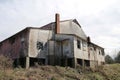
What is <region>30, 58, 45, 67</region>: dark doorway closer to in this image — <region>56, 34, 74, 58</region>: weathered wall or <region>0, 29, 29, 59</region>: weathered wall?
<region>0, 29, 29, 59</region>: weathered wall

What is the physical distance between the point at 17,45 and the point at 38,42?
15.2 feet

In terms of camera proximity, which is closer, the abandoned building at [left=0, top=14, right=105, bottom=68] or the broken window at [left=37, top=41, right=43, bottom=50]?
the abandoned building at [left=0, top=14, right=105, bottom=68]

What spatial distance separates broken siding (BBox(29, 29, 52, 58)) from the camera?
3488 centimetres

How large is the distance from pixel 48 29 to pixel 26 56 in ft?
23.2

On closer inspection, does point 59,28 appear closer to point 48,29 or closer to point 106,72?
point 48,29

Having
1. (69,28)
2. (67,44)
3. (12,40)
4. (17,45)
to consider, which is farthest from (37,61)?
(69,28)

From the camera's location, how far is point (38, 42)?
3572 centimetres

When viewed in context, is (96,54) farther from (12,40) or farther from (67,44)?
(12,40)

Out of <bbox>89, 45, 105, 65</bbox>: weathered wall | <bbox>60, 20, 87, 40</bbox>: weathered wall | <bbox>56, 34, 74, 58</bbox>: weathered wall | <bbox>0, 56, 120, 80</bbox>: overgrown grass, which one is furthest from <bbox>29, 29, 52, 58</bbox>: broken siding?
<bbox>89, 45, 105, 65</bbox>: weathered wall

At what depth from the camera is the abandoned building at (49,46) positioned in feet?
115

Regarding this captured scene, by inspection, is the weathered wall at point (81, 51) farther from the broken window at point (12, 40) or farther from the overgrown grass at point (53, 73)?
the broken window at point (12, 40)

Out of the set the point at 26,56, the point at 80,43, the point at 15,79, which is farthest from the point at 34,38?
the point at 15,79

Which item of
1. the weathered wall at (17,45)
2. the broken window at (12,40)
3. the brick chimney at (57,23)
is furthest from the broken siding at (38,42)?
the broken window at (12,40)

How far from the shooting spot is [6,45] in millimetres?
42719
